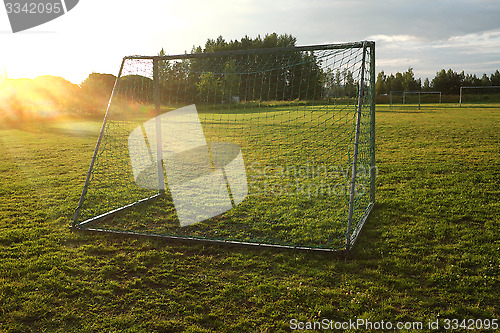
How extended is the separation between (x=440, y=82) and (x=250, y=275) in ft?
177

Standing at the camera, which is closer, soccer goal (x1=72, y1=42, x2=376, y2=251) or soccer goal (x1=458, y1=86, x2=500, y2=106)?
soccer goal (x1=72, y1=42, x2=376, y2=251)

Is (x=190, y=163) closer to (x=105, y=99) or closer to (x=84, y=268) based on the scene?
(x=84, y=268)

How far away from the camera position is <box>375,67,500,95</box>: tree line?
48.3 meters

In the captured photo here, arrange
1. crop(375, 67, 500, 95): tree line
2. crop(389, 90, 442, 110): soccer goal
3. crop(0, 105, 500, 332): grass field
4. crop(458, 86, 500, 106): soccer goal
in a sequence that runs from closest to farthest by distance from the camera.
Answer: crop(0, 105, 500, 332): grass field
crop(458, 86, 500, 106): soccer goal
crop(389, 90, 442, 110): soccer goal
crop(375, 67, 500, 95): tree line

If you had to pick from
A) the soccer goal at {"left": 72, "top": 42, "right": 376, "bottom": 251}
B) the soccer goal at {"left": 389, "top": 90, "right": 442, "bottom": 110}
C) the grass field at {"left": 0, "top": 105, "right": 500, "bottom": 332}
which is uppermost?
Answer: the soccer goal at {"left": 389, "top": 90, "right": 442, "bottom": 110}

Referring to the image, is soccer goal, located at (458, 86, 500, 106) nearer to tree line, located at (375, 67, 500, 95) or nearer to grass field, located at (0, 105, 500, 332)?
tree line, located at (375, 67, 500, 95)

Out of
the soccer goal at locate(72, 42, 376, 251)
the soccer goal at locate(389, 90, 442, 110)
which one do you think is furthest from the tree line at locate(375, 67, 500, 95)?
the soccer goal at locate(72, 42, 376, 251)

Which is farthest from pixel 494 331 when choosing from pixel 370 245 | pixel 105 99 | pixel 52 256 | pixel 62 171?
pixel 105 99

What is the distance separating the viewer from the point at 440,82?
49.5 m

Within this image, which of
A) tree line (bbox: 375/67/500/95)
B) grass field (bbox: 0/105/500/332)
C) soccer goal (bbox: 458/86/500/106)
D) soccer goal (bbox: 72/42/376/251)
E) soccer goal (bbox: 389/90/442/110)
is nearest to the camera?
grass field (bbox: 0/105/500/332)

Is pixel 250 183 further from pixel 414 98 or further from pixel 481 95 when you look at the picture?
pixel 481 95

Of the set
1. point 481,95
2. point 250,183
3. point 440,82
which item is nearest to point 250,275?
point 250,183

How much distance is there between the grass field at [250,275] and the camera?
293 cm

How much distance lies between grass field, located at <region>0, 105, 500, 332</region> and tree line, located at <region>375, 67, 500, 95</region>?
45116mm
